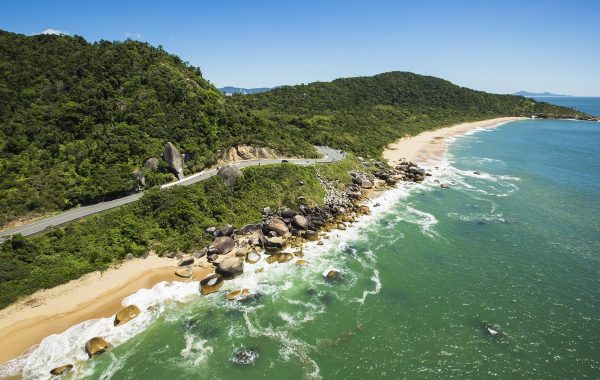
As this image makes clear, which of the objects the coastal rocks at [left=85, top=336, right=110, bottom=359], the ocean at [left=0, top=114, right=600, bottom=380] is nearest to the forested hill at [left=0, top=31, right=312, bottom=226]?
the ocean at [left=0, top=114, right=600, bottom=380]

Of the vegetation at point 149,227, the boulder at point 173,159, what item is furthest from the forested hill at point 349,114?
the boulder at point 173,159

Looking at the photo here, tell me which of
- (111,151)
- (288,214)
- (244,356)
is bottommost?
(244,356)

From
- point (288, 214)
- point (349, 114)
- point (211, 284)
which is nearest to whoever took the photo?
point (211, 284)

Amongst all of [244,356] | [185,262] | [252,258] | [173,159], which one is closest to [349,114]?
[173,159]

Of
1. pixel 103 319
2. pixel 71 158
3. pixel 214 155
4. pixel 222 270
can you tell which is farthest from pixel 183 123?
pixel 103 319

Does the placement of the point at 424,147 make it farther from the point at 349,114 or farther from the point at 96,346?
the point at 96,346

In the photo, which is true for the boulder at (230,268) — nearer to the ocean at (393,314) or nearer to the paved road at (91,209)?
the ocean at (393,314)

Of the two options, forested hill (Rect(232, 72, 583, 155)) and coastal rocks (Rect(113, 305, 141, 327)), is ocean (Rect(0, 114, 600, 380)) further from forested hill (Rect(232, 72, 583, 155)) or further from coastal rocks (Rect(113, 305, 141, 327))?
forested hill (Rect(232, 72, 583, 155))
